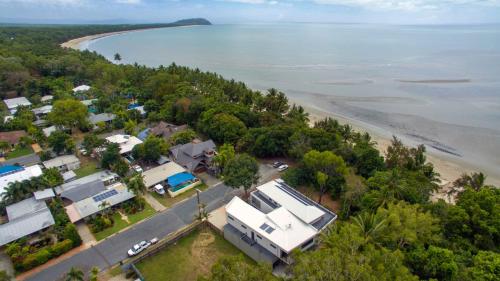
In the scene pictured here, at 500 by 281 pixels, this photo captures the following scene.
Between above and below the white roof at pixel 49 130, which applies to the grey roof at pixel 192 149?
above

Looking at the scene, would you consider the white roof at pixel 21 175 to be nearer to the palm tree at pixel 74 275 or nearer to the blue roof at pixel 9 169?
the blue roof at pixel 9 169

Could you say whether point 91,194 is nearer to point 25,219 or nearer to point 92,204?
point 92,204

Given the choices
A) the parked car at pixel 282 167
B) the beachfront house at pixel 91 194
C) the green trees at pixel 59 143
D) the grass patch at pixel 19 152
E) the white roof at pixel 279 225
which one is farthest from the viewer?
the grass patch at pixel 19 152

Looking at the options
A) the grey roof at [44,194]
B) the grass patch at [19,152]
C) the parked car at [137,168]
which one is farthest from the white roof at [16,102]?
the parked car at [137,168]

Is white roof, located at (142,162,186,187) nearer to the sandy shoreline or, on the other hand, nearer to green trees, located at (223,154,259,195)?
green trees, located at (223,154,259,195)

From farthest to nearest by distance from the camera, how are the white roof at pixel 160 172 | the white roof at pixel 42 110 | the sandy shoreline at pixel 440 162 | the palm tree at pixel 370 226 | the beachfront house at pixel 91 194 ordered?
1. the white roof at pixel 42 110
2. the sandy shoreline at pixel 440 162
3. the white roof at pixel 160 172
4. the beachfront house at pixel 91 194
5. the palm tree at pixel 370 226

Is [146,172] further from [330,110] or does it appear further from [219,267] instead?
[330,110]
